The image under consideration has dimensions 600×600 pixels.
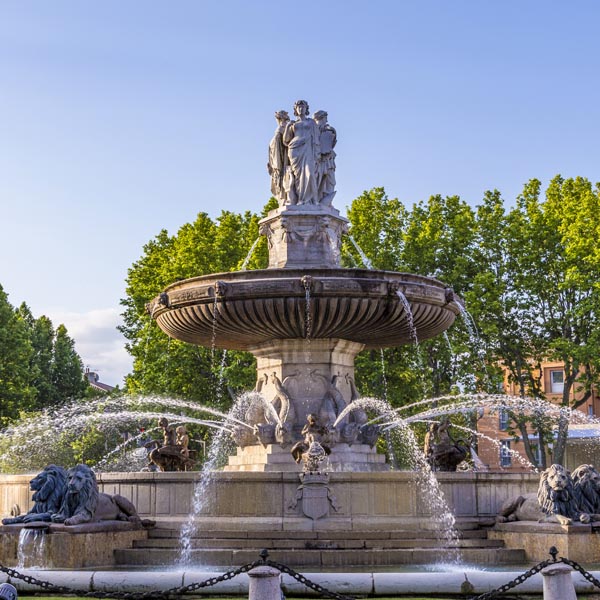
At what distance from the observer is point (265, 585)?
755cm

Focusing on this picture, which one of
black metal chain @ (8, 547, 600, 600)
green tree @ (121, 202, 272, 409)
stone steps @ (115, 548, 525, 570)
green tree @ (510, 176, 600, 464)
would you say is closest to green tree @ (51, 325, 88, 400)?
green tree @ (121, 202, 272, 409)

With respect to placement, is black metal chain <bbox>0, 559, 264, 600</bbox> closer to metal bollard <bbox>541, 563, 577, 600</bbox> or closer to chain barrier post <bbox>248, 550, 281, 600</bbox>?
chain barrier post <bbox>248, 550, 281, 600</bbox>

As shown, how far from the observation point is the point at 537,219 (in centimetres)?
3369

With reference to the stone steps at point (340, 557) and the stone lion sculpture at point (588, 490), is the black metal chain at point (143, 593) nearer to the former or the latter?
the stone steps at point (340, 557)

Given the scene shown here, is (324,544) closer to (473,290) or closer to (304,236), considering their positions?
(304,236)

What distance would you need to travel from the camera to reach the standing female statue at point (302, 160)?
17500 millimetres

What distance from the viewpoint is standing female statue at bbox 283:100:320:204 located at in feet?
57.4

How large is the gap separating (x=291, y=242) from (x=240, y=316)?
227 cm

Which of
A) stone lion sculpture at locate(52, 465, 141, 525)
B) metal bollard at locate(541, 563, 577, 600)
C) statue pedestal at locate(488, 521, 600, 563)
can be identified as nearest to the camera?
metal bollard at locate(541, 563, 577, 600)

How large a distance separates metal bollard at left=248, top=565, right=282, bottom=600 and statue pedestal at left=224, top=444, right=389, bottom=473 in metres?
7.54

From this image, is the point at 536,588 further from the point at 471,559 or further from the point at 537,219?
the point at 537,219

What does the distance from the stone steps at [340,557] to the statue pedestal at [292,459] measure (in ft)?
10.6

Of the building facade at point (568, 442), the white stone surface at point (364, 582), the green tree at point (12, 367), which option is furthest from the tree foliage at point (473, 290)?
the white stone surface at point (364, 582)

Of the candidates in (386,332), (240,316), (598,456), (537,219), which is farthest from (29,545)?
(598,456)
